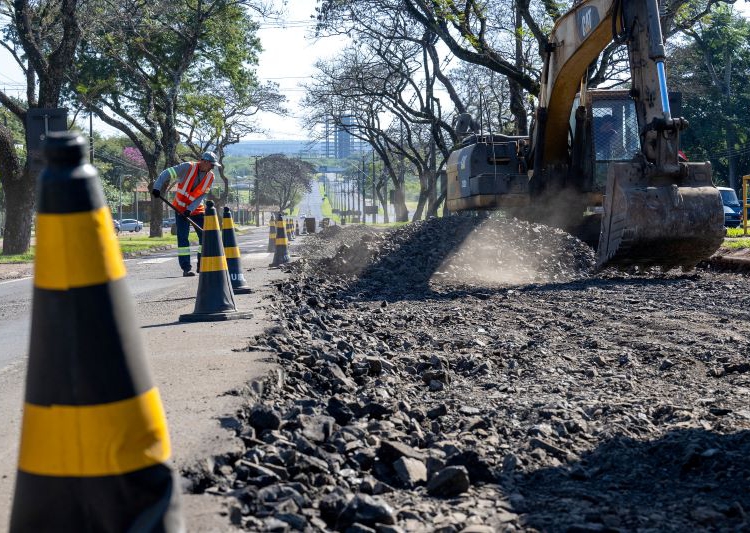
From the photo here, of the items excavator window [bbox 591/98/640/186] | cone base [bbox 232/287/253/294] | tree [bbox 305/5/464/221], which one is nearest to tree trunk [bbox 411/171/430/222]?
tree [bbox 305/5/464/221]

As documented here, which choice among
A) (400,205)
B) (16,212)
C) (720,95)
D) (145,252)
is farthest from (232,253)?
(400,205)

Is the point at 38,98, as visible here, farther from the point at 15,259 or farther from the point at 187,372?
the point at 187,372

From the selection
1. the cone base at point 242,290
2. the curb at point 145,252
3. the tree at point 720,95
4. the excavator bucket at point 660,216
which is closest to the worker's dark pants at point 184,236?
the cone base at point 242,290

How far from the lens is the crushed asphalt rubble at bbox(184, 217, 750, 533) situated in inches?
120

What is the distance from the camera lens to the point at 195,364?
537cm

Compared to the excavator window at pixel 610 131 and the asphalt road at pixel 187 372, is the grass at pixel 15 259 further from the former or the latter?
the excavator window at pixel 610 131

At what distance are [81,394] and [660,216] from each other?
9.34m

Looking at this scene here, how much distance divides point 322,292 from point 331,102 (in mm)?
35150

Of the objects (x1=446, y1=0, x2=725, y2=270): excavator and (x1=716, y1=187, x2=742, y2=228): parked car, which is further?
(x1=716, y1=187, x2=742, y2=228): parked car

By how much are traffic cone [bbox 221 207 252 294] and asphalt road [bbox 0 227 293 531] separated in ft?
0.74

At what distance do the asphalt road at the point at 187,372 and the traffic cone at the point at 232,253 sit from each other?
0.74 ft

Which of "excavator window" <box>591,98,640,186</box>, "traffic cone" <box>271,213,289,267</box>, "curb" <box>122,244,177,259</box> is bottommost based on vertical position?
"curb" <box>122,244,177,259</box>

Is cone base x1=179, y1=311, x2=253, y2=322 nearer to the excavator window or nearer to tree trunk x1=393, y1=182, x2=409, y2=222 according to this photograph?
the excavator window

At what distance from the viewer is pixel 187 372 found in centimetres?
511
